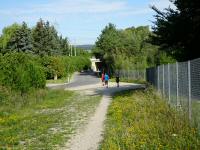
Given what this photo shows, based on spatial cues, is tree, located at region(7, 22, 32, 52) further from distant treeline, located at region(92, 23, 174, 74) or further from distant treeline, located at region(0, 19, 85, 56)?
distant treeline, located at region(92, 23, 174, 74)

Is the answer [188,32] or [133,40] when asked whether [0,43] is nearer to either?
[133,40]

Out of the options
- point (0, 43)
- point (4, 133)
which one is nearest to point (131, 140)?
point (4, 133)

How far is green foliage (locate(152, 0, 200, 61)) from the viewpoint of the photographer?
23078 millimetres

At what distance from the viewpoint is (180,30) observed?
24.1 metres

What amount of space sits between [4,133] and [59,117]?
5.23 m

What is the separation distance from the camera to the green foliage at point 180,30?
75.7 ft

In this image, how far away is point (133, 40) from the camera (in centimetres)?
9738

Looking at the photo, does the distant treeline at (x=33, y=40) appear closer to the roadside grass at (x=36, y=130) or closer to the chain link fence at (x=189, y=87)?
the roadside grass at (x=36, y=130)

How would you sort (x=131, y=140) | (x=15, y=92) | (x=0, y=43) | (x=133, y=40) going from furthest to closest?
(x=0, y=43)
(x=133, y=40)
(x=15, y=92)
(x=131, y=140)

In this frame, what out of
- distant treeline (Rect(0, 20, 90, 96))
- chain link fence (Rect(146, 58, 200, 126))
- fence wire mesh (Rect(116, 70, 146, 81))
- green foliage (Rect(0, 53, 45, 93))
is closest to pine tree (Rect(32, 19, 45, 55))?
distant treeline (Rect(0, 20, 90, 96))

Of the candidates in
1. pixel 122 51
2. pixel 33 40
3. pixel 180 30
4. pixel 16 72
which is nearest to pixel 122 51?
pixel 122 51

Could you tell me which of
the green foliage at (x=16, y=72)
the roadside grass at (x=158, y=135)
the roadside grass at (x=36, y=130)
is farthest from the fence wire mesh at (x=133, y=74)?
the roadside grass at (x=158, y=135)

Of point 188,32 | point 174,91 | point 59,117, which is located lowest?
point 59,117

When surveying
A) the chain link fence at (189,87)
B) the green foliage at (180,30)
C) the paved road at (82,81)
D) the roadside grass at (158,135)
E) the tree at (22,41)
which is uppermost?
the tree at (22,41)
